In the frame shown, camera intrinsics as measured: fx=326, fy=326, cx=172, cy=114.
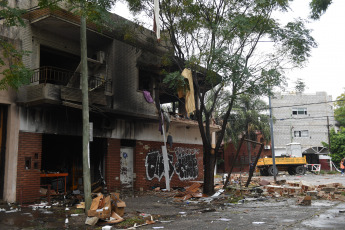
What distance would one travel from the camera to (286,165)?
3053 cm

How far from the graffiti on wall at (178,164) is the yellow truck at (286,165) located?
1165cm

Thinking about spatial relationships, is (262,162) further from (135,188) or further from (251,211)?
(251,211)

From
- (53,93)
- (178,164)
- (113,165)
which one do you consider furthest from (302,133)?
(53,93)

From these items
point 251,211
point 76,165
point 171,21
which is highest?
point 171,21

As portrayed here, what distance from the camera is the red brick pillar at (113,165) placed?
585 inches

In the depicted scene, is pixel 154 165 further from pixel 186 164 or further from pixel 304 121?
pixel 304 121

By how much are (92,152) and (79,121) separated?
2.39 meters

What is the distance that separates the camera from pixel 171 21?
13.3 metres

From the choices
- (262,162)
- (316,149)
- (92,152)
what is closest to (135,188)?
(92,152)

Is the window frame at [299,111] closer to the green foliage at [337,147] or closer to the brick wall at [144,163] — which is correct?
the green foliage at [337,147]

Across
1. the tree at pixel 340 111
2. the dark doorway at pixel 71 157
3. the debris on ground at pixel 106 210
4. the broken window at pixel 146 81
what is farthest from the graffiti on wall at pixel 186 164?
the tree at pixel 340 111

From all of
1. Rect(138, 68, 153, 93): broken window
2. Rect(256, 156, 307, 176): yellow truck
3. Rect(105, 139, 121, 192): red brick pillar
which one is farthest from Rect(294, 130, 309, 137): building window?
Rect(105, 139, 121, 192): red brick pillar

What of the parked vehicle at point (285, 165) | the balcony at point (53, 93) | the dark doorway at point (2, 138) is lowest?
the parked vehicle at point (285, 165)

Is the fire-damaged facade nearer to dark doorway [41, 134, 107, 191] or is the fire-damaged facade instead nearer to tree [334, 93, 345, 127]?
dark doorway [41, 134, 107, 191]
